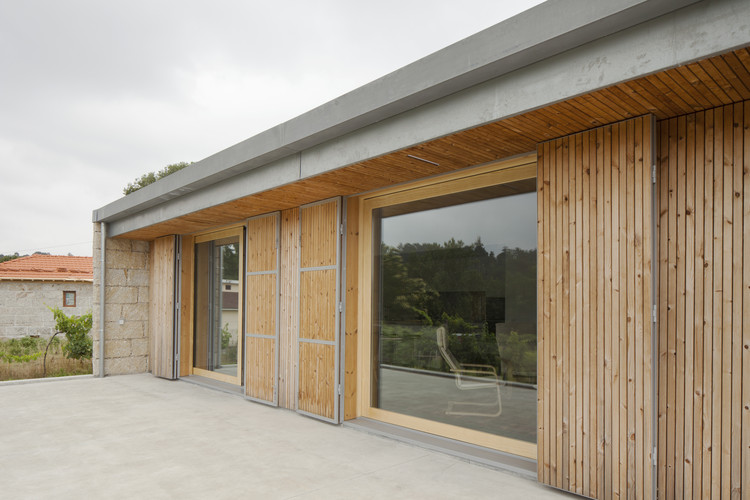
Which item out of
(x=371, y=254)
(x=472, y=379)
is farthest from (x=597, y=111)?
(x=371, y=254)

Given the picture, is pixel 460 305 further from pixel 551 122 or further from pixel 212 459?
pixel 212 459

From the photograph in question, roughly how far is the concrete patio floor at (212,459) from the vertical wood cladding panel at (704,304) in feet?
3.08

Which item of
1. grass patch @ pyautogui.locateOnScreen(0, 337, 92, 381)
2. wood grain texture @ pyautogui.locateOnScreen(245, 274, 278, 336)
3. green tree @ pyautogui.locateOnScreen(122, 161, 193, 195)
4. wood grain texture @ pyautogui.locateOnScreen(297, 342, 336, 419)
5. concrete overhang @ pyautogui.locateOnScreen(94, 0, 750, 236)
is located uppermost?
green tree @ pyautogui.locateOnScreen(122, 161, 193, 195)

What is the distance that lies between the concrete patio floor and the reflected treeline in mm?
919

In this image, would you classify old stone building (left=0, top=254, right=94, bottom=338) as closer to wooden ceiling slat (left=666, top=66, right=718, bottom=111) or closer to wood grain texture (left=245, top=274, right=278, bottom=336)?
wood grain texture (left=245, top=274, right=278, bottom=336)

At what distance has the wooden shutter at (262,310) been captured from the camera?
6.76 metres

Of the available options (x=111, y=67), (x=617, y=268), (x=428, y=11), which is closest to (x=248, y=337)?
(x=617, y=268)

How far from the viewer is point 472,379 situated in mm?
4664

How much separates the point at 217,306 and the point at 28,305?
1278 cm

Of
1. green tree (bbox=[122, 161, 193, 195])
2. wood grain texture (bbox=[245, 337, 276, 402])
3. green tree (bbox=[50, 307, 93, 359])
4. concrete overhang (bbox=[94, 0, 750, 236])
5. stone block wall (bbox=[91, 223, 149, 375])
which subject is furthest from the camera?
green tree (bbox=[122, 161, 193, 195])

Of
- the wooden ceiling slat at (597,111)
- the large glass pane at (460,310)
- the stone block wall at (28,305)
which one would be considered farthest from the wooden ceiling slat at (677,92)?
the stone block wall at (28,305)

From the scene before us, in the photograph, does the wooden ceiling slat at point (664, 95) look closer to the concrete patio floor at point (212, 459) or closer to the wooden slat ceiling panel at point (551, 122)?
the wooden slat ceiling panel at point (551, 122)

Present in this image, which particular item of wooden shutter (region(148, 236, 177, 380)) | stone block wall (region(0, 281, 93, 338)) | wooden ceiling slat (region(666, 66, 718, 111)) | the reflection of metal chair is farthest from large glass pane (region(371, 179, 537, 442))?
stone block wall (region(0, 281, 93, 338))

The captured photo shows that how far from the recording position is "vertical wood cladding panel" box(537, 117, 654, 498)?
3.29 meters
